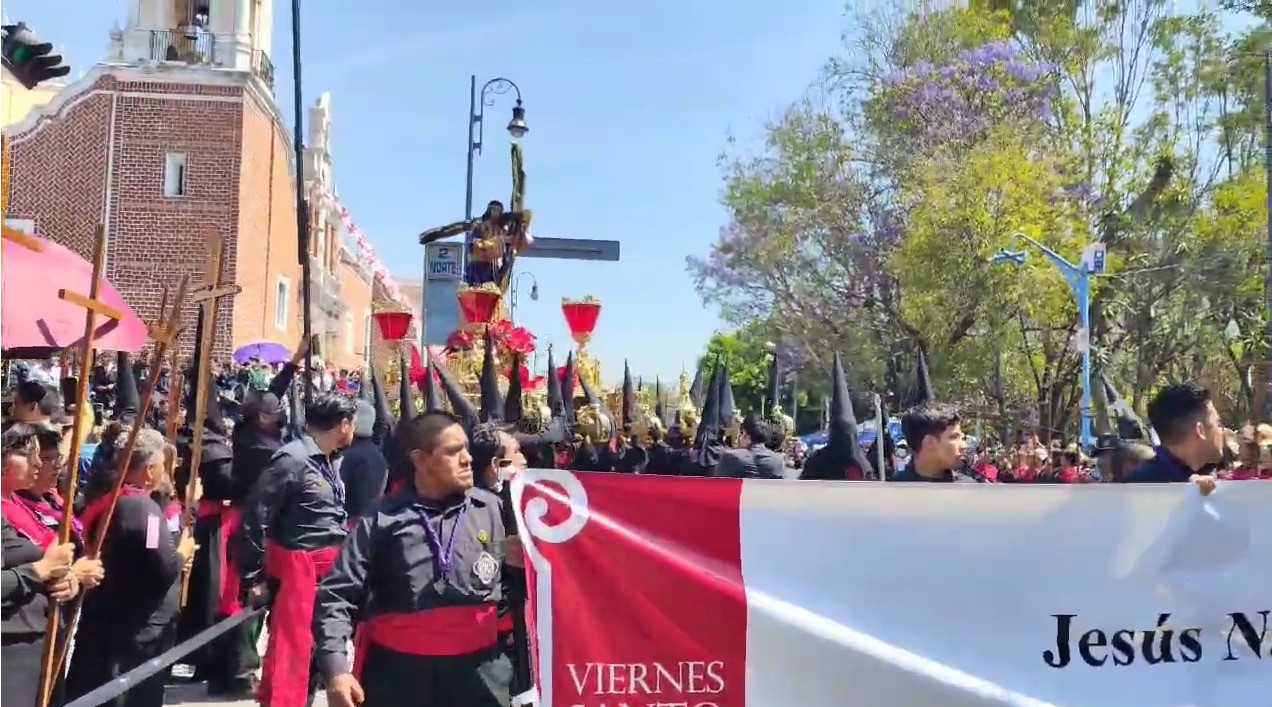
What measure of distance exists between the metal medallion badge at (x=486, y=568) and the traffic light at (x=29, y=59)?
3743mm

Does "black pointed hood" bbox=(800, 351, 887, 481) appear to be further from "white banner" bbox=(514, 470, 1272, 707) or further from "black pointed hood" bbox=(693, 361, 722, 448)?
"black pointed hood" bbox=(693, 361, 722, 448)

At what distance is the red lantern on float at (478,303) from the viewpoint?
1424 cm

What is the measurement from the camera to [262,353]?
22.8 m

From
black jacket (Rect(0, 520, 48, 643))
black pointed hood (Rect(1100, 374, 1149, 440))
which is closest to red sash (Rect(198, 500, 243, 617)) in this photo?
→ black jacket (Rect(0, 520, 48, 643))

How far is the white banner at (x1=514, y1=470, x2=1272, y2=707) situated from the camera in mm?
3654

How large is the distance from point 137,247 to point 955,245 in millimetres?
17944

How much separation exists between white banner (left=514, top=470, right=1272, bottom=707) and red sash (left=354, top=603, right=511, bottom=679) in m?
0.26

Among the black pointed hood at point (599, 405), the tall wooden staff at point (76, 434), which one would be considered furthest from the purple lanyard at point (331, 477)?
the black pointed hood at point (599, 405)

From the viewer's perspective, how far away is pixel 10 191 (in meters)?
27.3

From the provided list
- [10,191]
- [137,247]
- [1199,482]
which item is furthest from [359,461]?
[10,191]

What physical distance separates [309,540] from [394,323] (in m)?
9.67

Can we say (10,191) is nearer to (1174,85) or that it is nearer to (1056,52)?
(1056,52)

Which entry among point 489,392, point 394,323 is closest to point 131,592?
point 489,392

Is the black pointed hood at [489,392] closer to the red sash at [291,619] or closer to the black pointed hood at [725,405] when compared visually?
the black pointed hood at [725,405]
